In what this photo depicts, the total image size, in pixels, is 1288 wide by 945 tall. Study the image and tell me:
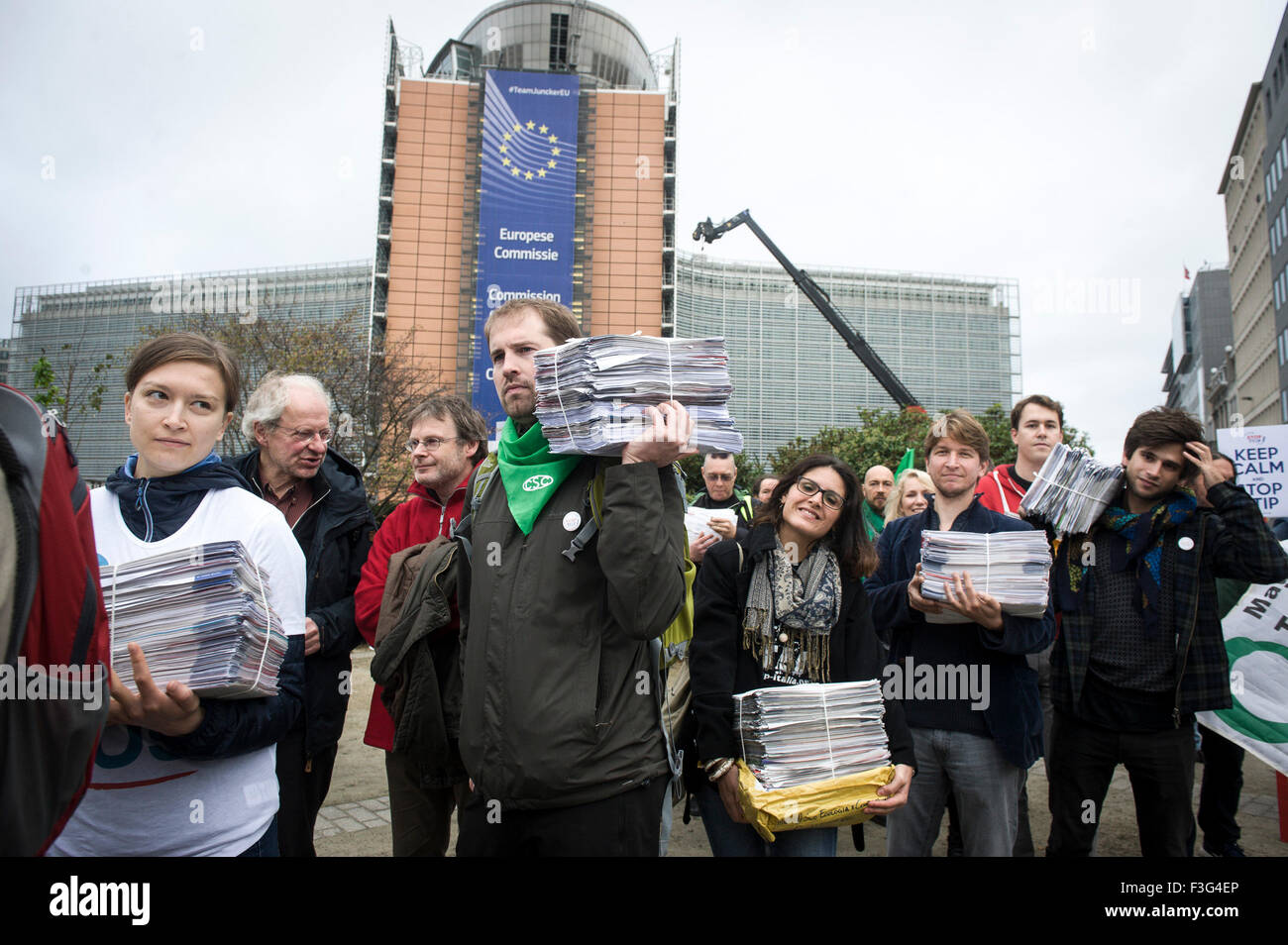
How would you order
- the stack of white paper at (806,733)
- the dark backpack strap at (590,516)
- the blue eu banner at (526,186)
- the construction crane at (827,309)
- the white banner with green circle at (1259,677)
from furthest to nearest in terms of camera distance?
the blue eu banner at (526,186), the construction crane at (827,309), the white banner with green circle at (1259,677), the stack of white paper at (806,733), the dark backpack strap at (590,516)

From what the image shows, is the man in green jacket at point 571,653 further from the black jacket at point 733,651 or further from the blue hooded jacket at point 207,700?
the black jacket at point 733,651

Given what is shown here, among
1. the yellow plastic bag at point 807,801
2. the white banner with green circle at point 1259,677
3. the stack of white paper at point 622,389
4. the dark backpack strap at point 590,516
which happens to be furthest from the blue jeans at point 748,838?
the white banner with green circle at point 1259,677

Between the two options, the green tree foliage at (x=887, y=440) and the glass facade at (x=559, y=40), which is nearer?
the green tree foliage at (x=887, y=440)

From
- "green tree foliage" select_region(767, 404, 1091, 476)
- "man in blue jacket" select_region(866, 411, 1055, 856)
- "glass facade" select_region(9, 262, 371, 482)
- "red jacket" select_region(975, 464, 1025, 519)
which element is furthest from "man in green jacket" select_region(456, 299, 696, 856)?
"glass facade" select_region(9, 262, 371, 482)

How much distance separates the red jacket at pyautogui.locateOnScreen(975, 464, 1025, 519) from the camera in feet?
14.1

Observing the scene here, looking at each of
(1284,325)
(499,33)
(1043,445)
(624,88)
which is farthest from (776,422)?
(1043,445)

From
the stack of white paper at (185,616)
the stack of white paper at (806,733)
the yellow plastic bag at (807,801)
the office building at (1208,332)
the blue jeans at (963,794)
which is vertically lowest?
the blue jeans at (963,794)

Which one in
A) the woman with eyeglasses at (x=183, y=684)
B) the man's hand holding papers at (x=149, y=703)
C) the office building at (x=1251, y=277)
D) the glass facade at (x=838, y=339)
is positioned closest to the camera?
the man's hand holding papers at (x=149, y=703)

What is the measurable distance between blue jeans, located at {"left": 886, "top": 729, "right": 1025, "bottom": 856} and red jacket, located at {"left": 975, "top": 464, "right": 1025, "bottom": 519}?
5.39ft

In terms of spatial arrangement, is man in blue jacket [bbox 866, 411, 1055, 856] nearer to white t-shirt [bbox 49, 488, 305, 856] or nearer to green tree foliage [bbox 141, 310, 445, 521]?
white t-shirt [bbox 49, 488, 305, 856]

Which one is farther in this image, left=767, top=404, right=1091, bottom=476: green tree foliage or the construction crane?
left=767, top=404, right=1091, bottom=476: green tree foliage

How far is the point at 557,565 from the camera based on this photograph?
1941mm

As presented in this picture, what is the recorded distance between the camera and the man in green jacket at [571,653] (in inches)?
71.2

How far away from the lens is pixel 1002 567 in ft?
9.48
